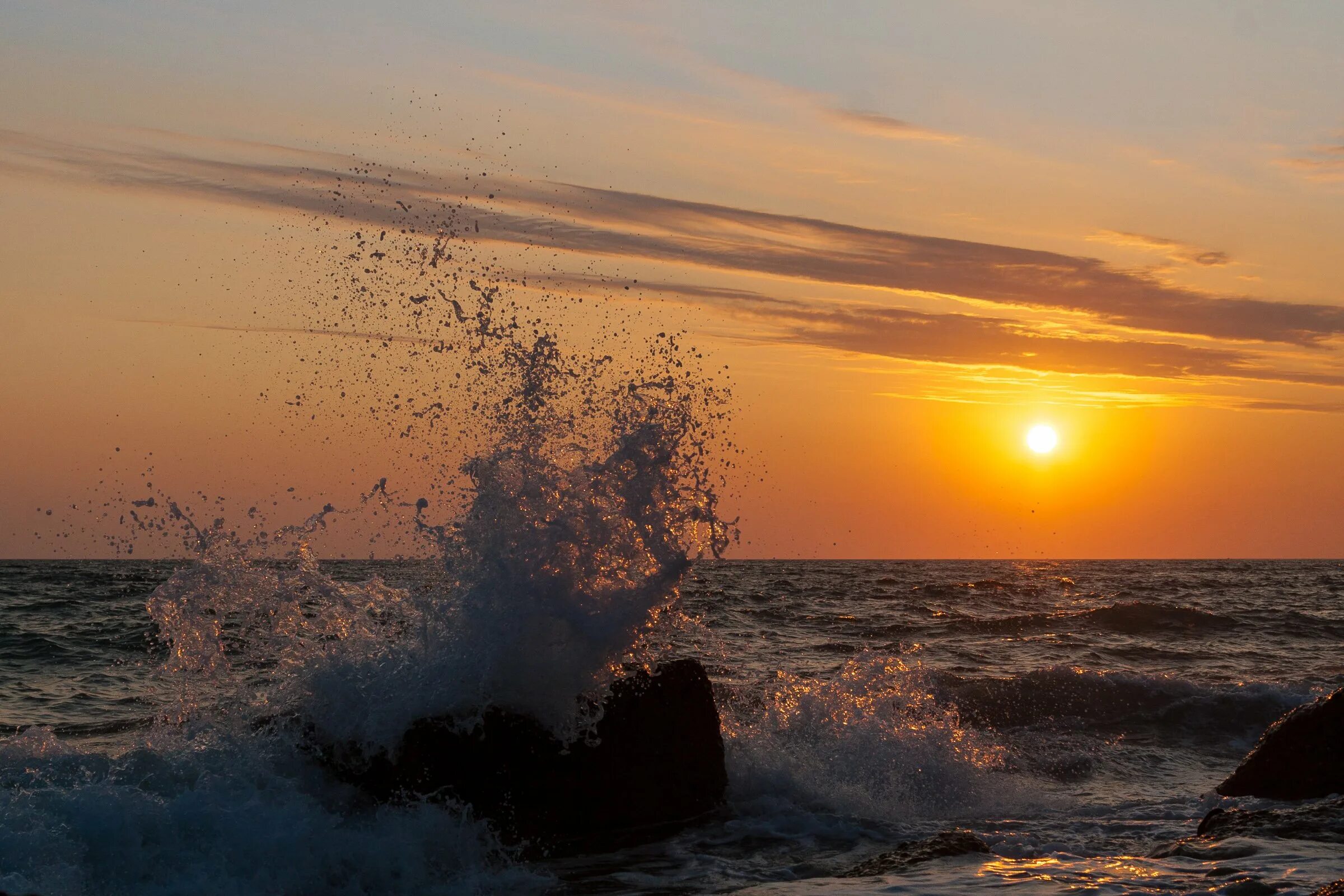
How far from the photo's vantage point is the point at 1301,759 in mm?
8109

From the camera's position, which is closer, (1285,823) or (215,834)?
(215,834)

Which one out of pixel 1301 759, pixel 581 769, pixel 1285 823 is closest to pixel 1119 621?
pixel 1301 759

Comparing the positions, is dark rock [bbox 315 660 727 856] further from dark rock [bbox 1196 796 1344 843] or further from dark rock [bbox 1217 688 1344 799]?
dark rock [bbox 1217 688 1344 799]

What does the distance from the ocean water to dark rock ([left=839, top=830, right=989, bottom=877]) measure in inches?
4.8

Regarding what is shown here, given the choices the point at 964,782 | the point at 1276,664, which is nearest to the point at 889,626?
the point at 1276,664

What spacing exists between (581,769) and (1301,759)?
5.06 m

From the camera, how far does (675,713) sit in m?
7.71

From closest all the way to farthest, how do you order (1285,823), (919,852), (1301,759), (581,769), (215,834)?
(215,834)
(919,852)
(1285,823)
(581,769)
(1301,759)

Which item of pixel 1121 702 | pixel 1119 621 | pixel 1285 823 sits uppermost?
pixel 1285 823

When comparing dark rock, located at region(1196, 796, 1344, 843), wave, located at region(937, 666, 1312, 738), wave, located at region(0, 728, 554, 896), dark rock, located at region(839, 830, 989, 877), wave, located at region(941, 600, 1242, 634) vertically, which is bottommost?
wave, located at region(941, 600, 1242, 634)

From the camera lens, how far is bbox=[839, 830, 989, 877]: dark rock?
6328 mm

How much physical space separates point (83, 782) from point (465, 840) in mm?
2158

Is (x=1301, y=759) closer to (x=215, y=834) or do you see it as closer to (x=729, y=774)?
(x=729, y=774)

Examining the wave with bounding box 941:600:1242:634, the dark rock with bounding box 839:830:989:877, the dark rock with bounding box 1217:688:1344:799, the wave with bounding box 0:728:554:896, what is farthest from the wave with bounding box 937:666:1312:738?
the wave with bounding box 941:600:1242:634
